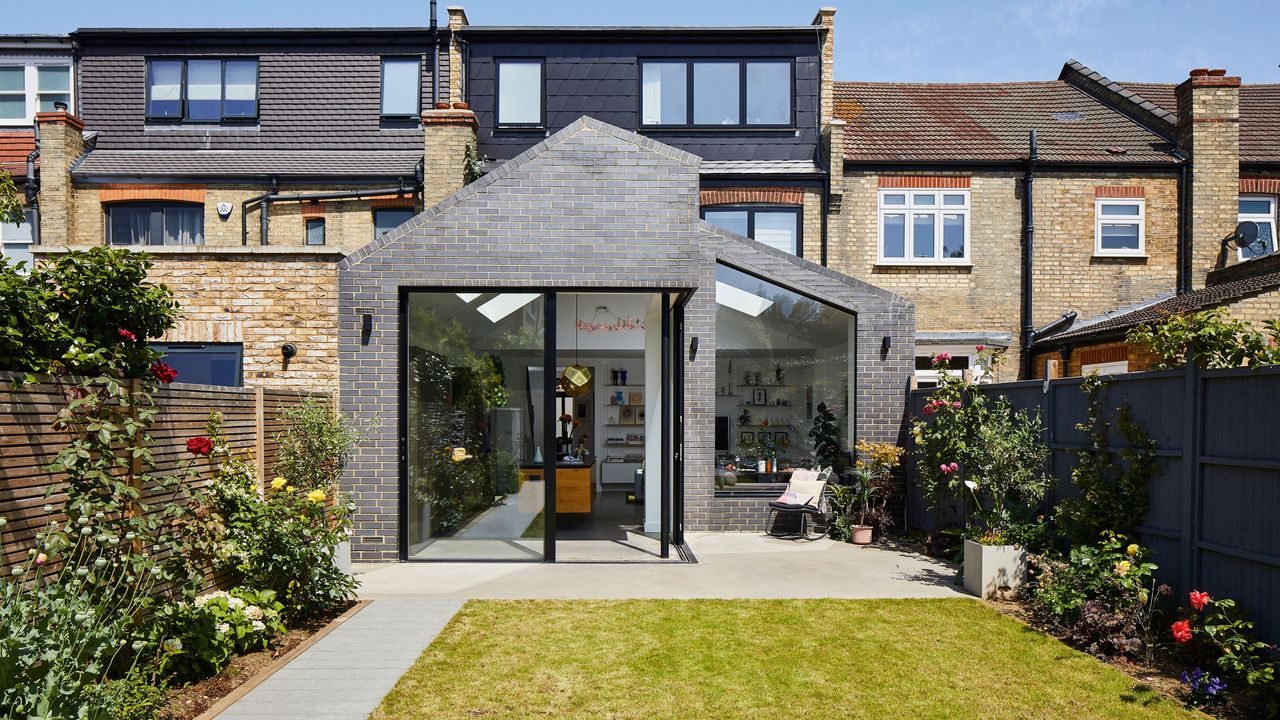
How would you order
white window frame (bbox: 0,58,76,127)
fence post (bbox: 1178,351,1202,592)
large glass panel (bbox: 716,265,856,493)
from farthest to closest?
white window frame (bbox: 0,58,76,127)
large glass panel (bbox: 716,265,856,493)
fence post (bbox: 1178,351,1202,592)

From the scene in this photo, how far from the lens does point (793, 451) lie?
42.8ft

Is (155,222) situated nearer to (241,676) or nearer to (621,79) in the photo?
(621,79)

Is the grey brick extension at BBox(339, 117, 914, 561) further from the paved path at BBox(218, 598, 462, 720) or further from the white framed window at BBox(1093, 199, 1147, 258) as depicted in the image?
the white framed window at BBox(1093, 199, 1147, 258)

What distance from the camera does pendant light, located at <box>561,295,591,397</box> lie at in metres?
12.6

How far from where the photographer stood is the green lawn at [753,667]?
542 cm

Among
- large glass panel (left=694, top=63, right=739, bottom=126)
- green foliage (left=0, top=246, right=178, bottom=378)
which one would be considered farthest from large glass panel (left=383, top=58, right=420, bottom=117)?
green foliage (left=0, top=246, right=178, bottom=378)

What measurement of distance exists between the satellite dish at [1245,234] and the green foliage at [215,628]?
1715 cm

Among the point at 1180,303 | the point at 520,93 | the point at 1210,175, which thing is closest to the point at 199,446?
the point at 520,93

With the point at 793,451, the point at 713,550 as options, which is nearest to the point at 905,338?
the point at 793,451

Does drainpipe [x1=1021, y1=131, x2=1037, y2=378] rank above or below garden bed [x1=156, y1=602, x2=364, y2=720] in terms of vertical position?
above

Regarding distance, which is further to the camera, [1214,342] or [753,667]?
[1214,342]

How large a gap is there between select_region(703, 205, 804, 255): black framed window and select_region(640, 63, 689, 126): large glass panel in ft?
7.43

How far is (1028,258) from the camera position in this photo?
16078 mm

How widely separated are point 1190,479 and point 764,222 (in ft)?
34.3
